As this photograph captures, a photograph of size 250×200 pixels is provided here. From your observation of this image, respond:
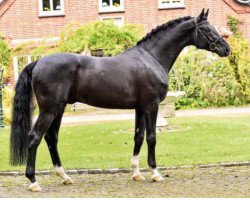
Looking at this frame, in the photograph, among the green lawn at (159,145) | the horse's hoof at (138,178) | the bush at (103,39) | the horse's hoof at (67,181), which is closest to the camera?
the horse's hoof at (67,181)

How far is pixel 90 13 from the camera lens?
28.2 meters

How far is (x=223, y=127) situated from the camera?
14.2 meters

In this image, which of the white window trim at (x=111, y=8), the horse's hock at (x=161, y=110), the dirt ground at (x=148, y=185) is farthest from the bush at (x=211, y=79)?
the dirt ground at (x=148, y=185)

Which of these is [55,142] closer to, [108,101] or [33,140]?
[33,140]

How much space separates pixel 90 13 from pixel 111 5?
Result: 109 centimetres

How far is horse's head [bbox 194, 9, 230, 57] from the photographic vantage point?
327 inches

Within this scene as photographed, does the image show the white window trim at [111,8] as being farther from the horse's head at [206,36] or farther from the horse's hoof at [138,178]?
the horse's hoof at [138,178]

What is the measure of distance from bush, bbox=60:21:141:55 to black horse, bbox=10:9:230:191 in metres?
11.8

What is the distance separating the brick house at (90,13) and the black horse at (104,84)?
20.0m

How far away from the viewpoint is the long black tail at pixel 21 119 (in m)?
7.88

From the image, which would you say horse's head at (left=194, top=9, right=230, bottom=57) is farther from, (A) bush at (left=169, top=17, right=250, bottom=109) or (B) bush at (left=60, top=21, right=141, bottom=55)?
(A) bush at (left=169, top=17, right=250, bottom=109)

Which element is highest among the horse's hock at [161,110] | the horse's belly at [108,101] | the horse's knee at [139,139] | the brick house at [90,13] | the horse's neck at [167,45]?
the brick house at [90,13]

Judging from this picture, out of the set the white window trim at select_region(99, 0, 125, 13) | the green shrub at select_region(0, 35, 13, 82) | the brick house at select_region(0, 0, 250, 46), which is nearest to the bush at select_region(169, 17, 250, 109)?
the brick house at select_region(0, 0, 250, 46)

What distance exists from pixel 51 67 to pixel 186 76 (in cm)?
1559
